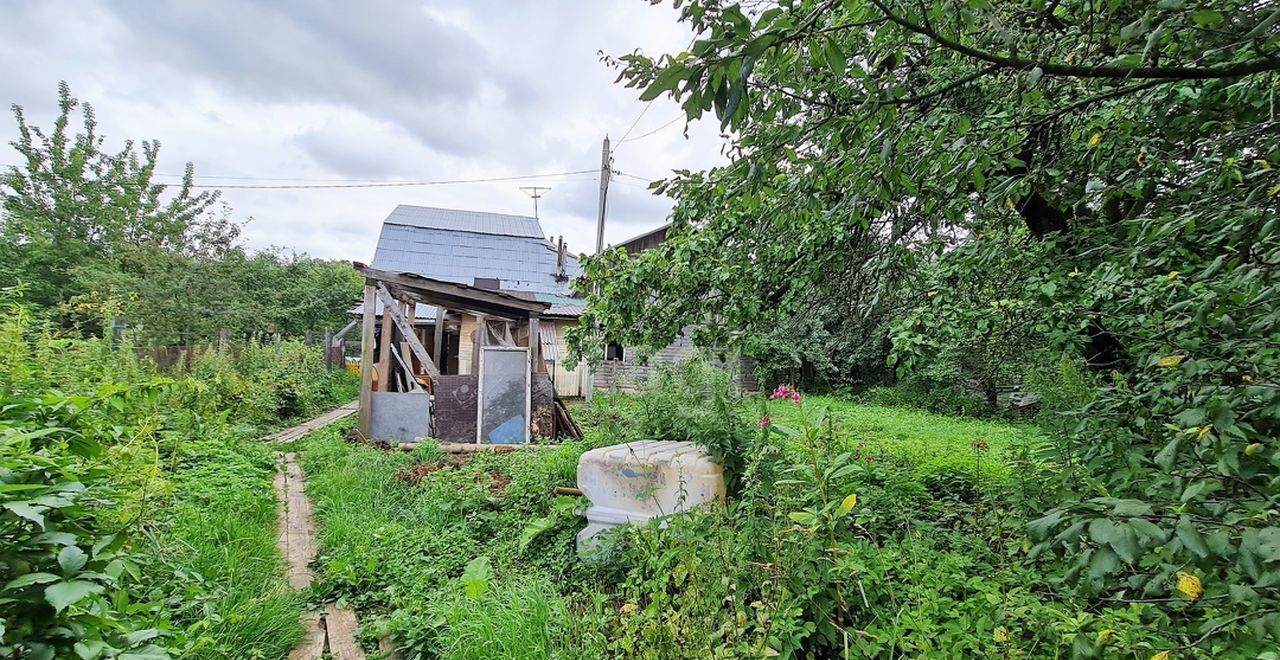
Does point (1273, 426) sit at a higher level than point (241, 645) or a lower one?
higher

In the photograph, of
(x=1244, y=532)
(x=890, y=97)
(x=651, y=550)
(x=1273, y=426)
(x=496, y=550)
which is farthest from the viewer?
(x=496, y=550)

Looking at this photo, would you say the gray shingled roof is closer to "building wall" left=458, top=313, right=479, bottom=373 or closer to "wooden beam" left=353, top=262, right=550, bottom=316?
"building wall" left=458, top=313, right=479, bottom=373

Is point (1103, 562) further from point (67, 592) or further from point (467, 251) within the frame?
point (467, 251)

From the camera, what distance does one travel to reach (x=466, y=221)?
19516mm

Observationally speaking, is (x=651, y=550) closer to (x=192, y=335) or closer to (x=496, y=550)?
(x=496, y=550)

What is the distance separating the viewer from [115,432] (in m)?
1.60

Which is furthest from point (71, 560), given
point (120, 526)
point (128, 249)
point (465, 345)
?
point (128, 249)

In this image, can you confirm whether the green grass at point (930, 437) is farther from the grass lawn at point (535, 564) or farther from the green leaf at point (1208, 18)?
the green leaf at point (1208, 18)

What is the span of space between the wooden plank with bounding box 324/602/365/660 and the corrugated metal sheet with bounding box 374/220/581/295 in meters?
14.0

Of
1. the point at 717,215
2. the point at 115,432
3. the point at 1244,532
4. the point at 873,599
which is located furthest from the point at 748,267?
the point at 115,432

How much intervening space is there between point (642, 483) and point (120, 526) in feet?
6.57

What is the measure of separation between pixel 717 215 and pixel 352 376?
46.1ft

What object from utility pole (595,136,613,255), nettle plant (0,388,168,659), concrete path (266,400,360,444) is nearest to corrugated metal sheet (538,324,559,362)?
utility pole (595,136,613,255)

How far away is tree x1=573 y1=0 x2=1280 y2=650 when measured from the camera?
37.2 inches
